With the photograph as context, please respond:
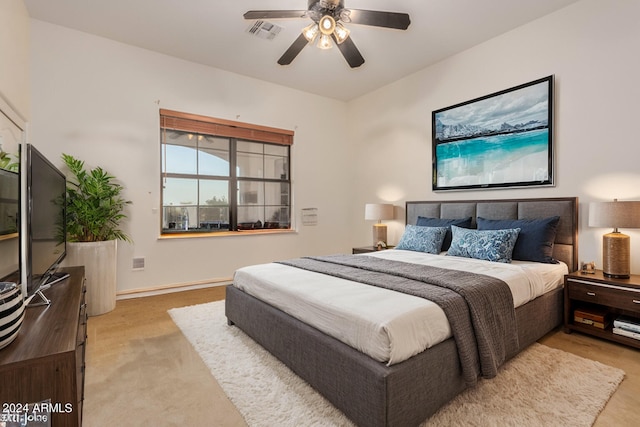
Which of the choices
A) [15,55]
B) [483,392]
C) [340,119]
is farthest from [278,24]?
[483,392]

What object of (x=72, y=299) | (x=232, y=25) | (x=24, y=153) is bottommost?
(x=72, y=299)

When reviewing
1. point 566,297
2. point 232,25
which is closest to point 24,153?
point 232,25

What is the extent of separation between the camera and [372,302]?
168 cm

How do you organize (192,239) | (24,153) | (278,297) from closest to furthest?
(24,153) < (278,297) < (192,239)

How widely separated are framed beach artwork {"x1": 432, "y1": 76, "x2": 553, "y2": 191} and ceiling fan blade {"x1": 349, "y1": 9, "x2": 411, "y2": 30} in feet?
5.68

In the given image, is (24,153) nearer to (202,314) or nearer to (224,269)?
(202,314)

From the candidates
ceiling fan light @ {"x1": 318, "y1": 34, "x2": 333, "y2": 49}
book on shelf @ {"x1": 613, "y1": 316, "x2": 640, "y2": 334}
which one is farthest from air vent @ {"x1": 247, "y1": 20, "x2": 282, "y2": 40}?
book on shelf @ {"x1": 613, "y1": 316, "x2": 640, "y2": 334}

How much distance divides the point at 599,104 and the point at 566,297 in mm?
1765

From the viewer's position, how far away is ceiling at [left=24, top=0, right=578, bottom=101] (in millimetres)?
2912

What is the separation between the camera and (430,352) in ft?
4.98

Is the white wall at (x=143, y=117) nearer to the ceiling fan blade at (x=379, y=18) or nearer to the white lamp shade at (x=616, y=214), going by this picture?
the ceiling fan blade at (x=379, y=18)

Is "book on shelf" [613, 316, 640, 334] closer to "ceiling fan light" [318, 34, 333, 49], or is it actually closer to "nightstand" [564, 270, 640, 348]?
"nightstand" [564, 270, 640, 348]

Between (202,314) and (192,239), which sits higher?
(192,239)

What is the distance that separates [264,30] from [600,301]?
3953 millimetres
